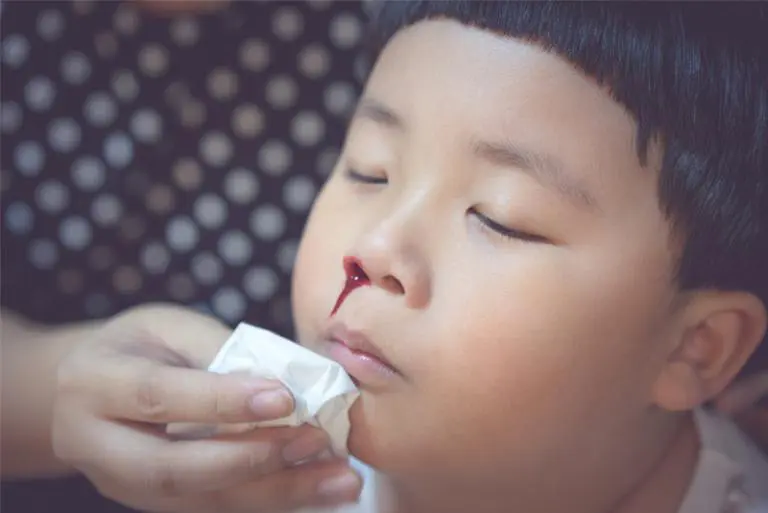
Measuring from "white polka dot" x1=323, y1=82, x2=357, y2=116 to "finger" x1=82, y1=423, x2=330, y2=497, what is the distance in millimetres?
489

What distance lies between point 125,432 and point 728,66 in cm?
63

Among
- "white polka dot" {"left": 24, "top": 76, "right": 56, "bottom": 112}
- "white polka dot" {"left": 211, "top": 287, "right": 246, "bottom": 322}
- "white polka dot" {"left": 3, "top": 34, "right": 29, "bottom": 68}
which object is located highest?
"white polka dot" {"left": 3, "top": 34, "right": 29, "bottom": 68}

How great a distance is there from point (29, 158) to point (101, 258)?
0.47ft

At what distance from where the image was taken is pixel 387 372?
776mm

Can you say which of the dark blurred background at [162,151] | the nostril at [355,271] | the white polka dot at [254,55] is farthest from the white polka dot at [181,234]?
the nostril at [355,271]

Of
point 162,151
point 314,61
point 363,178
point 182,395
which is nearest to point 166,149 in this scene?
point 162,151

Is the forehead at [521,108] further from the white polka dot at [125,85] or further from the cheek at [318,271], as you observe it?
the white polka dot at [125,85]

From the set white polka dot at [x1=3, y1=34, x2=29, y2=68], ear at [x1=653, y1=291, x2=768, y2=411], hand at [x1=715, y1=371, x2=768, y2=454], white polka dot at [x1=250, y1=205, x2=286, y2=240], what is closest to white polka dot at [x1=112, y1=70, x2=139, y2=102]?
white polka dot at [x1=3, y1=34, x2=29, y2=68]

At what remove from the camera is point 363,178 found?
877 millimetres

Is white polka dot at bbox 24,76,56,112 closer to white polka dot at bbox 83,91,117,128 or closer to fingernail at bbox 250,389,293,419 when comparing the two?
white polka dot at bbox 83,91,117,128

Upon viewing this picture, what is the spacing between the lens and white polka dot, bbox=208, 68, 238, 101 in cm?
112

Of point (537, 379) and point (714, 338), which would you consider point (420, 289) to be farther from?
point (714, 338)

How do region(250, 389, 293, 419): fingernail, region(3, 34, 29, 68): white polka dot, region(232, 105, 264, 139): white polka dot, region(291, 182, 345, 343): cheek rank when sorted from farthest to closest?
region(232, 105, 264, 139): white polka dot → region(3, 34, 29, 68): white polka dot → region(291, 182, 345, 343): cheek → region(250, 389, 293, 419): fingernail

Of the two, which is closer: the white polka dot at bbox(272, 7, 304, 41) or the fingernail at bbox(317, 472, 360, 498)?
the fingernail at bbox(317, 472, 360, 498)
